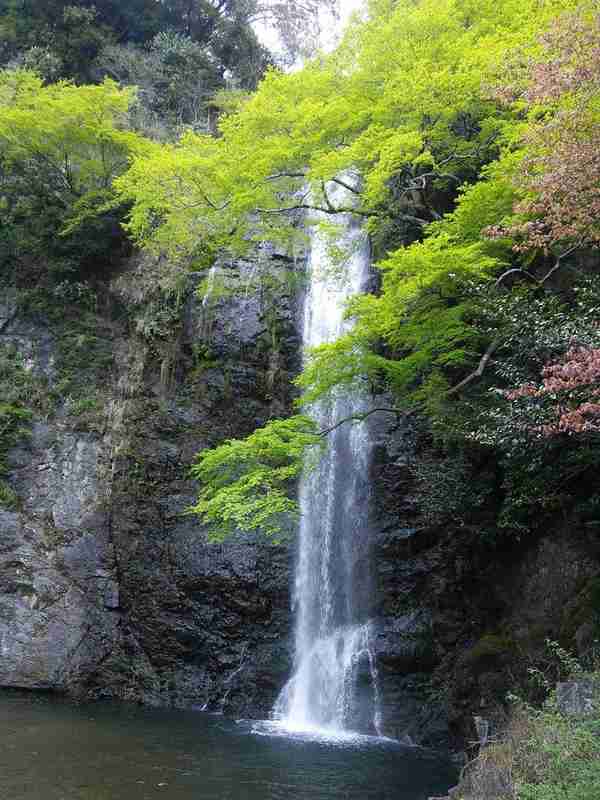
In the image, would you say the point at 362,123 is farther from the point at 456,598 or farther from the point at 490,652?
the point at 490,652

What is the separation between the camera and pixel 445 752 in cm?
1111

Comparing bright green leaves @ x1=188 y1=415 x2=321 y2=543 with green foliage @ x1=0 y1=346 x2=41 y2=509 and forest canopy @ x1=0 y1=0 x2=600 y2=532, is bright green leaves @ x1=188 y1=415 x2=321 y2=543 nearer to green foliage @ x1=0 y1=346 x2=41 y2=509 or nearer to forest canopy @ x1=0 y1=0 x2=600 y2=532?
forest canopy @ x1=0 y1=0 x2=600 y2=532

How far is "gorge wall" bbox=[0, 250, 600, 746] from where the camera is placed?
11828 millimetres

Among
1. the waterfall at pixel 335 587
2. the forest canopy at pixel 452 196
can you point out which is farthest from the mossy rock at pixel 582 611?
the waterfall at pixel 335 587

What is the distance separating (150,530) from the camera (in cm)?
1619

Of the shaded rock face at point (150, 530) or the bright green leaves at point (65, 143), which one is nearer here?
the shaded rock face at point (150, 530)

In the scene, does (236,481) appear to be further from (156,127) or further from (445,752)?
(156,127)

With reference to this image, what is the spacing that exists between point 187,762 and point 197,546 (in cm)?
662

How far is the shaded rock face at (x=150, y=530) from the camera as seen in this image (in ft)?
48.1

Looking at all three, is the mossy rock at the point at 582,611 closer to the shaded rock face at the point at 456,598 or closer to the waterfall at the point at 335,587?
the shaded rock face at the point at 456,598

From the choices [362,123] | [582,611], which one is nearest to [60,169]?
[362,123]

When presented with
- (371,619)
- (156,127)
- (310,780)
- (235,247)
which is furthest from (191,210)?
(156,127)

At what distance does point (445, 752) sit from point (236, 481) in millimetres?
5588

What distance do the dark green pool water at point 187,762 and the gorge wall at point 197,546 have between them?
5.52 feet
